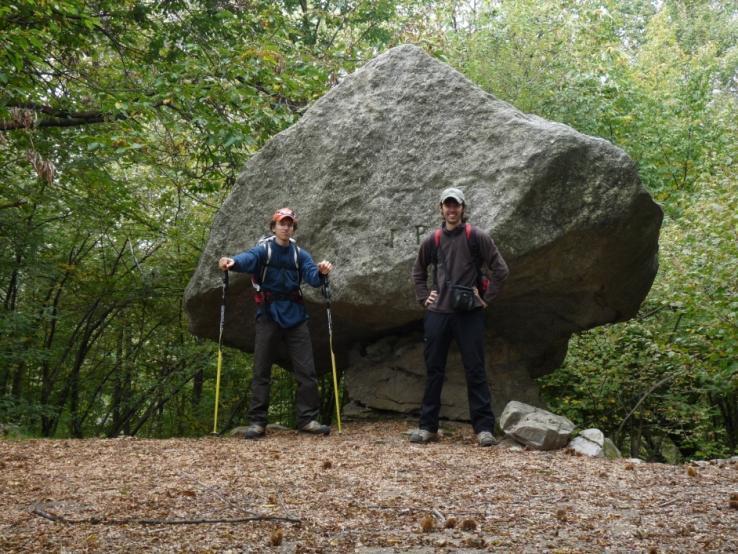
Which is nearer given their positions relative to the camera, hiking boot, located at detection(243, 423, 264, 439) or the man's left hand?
the man's left hand

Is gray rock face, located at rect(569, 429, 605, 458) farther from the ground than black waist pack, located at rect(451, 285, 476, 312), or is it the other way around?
black waist pack, located at rect(451, 285, 476, 312)

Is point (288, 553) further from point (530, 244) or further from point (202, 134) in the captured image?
point (202, 134)

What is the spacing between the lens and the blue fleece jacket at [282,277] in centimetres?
720

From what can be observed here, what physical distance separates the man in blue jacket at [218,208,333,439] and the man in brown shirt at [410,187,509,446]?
1130mm

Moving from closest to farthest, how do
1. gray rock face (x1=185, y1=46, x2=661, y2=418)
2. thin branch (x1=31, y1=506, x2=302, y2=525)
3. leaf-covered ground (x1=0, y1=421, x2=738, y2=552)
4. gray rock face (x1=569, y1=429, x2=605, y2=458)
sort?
1. leaf-covered ground (x1=0, y1=421, x2=738, y2=552)
2. thin branch (x1=31, y1=506, x2=302, y2=525)
3. gray rock face (x1=569, y1=429, x2=605, y2=458)
4. gray rock face (x1=185, y1=46, x2=661, y2=418)

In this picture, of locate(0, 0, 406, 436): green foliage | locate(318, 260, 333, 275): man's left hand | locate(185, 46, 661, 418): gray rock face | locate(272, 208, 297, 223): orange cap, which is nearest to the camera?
locate(185, 46, 661, 418): gray rock face

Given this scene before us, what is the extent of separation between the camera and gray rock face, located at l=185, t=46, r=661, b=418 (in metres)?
6.79

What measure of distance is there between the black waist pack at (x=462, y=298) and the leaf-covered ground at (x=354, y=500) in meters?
1.24

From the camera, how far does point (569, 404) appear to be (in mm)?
9984

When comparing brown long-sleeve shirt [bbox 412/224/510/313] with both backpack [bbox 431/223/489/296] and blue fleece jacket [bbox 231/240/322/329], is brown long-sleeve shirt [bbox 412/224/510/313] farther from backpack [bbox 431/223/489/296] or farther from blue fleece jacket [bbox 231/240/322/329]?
blue fleece jacket [bbox 231/240/322/329]

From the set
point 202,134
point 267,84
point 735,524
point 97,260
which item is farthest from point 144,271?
point 735,524

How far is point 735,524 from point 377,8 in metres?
13.6

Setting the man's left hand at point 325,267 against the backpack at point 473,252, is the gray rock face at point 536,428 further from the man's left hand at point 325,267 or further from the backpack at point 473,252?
the man's left hand at point 325,267

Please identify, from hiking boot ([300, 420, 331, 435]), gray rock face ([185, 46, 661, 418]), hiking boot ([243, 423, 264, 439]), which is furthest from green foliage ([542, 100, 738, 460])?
hiking boot ([243, 423, 264, 439])
